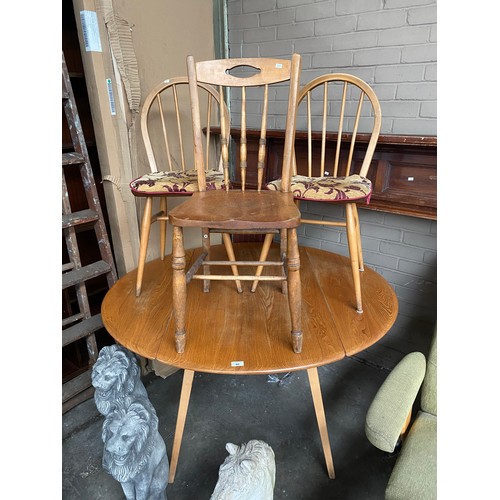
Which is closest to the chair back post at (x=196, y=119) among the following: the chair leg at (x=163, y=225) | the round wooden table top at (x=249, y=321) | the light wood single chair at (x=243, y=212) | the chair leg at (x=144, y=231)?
the light wood single chair at (x=243, y=212)

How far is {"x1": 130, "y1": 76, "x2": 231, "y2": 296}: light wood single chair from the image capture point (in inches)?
58.5

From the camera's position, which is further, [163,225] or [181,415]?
[163,225]

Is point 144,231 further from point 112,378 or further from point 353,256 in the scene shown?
point 353,256

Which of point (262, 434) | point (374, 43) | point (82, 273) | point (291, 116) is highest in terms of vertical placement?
point (374, 43)

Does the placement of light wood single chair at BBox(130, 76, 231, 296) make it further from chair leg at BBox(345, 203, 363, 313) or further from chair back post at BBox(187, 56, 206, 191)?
chair leg at BBox(345, 203, 363, 313)

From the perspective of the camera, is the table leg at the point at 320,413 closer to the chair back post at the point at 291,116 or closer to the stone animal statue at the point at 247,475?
the stone animal statue at the point at 247,475

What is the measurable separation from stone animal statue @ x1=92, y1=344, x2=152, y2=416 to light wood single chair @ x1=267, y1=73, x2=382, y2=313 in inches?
33.5

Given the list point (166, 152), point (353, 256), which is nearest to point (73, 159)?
point (166, 152)

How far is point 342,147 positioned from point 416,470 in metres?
1.45

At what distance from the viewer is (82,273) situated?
1.67 metres

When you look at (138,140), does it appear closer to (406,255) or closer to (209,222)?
(209,222)

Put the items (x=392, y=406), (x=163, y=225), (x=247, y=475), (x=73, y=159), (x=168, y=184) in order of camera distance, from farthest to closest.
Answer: (x=163, y=225)
(x=73, y=159)
(x=168, y=184)
(x=392, y=406)
(x=247, y=475)
